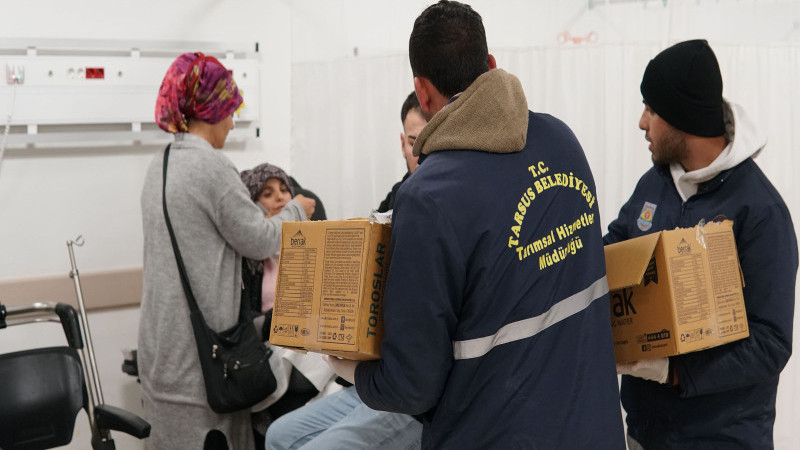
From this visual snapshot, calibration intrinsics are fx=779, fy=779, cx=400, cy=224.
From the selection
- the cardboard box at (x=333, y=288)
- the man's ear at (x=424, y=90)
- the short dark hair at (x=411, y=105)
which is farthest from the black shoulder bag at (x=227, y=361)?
the man's ear at (x=424, y=90)

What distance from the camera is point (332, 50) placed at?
3641 mm

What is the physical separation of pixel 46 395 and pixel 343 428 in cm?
109

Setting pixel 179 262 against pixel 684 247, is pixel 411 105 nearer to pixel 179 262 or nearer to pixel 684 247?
pixel 179 262

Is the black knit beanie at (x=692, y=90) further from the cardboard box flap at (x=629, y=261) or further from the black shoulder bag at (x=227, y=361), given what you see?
the black shoulder bag at (x=227, y=361)

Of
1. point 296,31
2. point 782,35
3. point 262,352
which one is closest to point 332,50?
point 296,31

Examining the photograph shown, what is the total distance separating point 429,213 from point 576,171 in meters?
0.37

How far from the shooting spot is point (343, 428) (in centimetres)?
236

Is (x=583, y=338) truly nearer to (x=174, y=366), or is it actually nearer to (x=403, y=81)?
(x=174, y=366)

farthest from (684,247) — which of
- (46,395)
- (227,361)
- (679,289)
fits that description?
(46,395)

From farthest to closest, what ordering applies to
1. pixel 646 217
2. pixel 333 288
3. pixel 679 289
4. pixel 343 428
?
1. pixel 343 428
2. pixel 646 217
3. pixel 679 289
4. pixel 333 288

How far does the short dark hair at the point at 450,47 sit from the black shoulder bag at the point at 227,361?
4.43ft

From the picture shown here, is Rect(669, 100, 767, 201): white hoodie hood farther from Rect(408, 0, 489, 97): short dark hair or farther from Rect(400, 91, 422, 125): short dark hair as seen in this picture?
Rect(400, 91, 422, 125): short dark hair

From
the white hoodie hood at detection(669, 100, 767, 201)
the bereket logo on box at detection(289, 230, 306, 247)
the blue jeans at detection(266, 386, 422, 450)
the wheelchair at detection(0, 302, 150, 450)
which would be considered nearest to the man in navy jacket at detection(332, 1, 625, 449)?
the bereket logo on box at detection(289, 230, 306, 247)

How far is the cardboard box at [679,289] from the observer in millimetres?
1755
